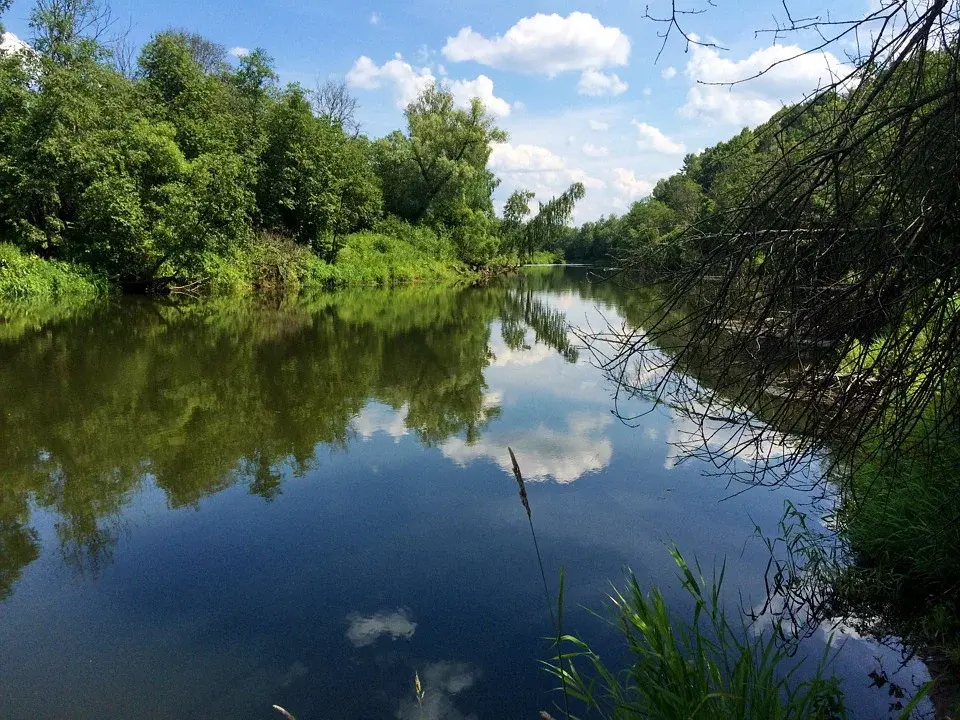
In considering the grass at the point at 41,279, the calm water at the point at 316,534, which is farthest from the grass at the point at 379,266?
the calm water at the point at 316,534

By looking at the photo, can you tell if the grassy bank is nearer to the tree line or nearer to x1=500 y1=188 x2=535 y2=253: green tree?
x1=500 y1=188 x2=535 y2=253: green tree

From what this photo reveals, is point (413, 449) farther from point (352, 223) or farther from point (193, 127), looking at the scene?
point (352, 223)

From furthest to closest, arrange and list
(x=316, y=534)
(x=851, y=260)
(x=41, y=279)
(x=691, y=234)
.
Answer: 1. (x=41, y=279)
2. (x=316, y=534)
3. (x=691, y=234)
4. (x=851, y=260)

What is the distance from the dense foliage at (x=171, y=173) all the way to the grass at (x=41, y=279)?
0.64m

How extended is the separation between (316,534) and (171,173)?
63.4 ft

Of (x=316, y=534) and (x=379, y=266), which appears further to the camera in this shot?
(x=379, y=266)

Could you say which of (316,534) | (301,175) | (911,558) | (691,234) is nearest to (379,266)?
(301,175)

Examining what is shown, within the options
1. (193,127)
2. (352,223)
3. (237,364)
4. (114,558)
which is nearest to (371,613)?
(114,558)

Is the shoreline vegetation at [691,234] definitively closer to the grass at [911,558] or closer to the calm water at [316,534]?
the grass at [911,558]

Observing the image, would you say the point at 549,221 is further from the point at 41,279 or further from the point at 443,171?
the point at 41,279

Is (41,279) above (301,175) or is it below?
below

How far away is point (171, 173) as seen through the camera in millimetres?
20609

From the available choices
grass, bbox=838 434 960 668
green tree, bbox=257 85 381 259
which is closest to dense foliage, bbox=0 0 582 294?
green tree, bbox=257 85 381 259

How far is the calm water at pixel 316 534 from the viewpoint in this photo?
10.7ft
